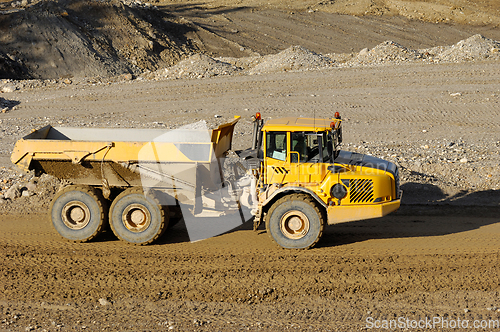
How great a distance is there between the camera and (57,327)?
6.03 m

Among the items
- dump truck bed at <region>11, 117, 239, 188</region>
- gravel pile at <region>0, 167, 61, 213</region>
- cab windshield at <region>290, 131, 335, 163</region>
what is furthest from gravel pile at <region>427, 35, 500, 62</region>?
gravel pile at <region>0, 167, 61, 213</region>

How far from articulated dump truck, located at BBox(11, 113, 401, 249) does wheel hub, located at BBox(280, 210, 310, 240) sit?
0.05ft

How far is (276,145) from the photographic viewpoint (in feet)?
26.3

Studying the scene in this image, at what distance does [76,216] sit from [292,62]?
1625 centimetres

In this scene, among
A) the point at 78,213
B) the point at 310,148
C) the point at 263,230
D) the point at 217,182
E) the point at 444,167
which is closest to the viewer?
the point at 310,148

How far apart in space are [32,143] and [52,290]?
253cm

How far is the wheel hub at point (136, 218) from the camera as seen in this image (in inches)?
325

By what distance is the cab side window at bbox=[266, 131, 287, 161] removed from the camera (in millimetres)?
7957

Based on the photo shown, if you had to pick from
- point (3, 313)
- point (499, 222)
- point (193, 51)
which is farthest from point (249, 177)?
point (193, 51)

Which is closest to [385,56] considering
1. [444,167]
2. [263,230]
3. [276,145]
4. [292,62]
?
[292,62]

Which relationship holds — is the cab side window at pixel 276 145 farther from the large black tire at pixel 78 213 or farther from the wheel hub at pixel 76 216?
the wheel hub at pixel 76 216

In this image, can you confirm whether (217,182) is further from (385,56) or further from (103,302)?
(385,56)

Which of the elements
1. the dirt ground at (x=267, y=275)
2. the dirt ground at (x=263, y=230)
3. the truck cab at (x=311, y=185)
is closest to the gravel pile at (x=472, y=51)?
the dirt ground at (x=263, y=230)

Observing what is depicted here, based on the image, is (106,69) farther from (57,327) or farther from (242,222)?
(57,327)
